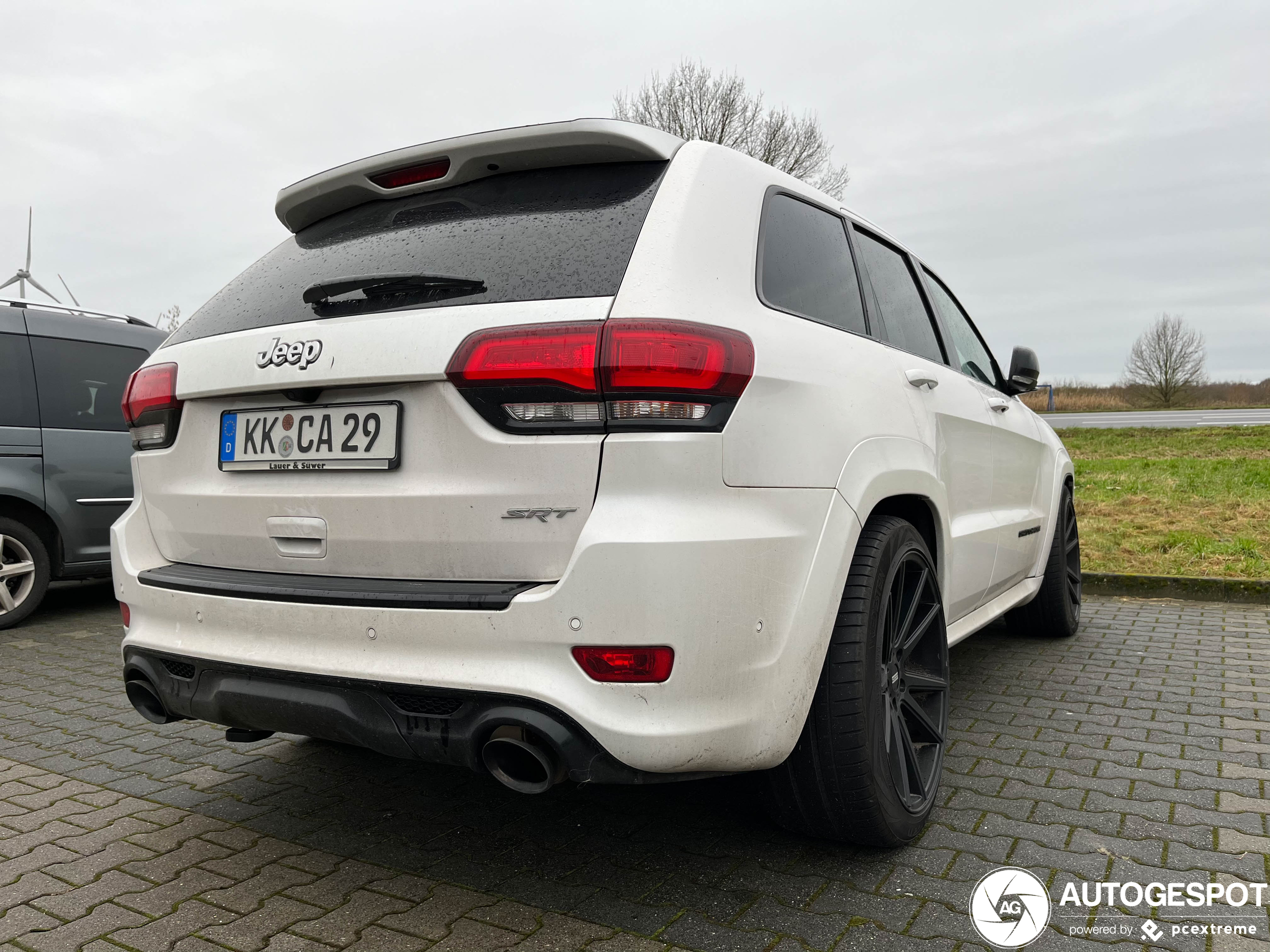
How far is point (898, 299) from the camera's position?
11.5ft

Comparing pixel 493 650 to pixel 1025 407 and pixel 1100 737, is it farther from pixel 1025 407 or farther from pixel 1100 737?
pixel 1025 407

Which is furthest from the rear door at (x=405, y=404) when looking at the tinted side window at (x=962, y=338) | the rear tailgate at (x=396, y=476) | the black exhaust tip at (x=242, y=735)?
the tinted side window at (x=962, y=338)

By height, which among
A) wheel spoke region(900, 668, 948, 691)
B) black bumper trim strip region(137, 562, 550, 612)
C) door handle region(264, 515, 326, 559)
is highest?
door handle region(264, 515, 326, 559)

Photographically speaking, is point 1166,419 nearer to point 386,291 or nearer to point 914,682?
point 914,682

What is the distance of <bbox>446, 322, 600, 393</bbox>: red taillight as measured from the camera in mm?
2018

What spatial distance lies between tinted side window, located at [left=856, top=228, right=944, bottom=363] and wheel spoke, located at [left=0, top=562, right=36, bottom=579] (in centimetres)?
542

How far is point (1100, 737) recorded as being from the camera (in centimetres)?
365

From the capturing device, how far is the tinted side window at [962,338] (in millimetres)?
4055

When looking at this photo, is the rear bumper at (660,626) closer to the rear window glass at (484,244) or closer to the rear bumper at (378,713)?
the rear bumper at (378,713)

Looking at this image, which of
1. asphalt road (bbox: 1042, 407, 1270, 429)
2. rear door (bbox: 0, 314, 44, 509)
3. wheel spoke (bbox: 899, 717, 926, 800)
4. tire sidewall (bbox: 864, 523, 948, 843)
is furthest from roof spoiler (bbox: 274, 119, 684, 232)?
asphalt road (bbox: 1042, 407, 1270, 429)

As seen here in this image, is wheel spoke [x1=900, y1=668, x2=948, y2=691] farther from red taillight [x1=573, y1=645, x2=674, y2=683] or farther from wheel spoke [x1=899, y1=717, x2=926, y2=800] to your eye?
red taillight [x1=573, y1=645, x2=674, y2=683]

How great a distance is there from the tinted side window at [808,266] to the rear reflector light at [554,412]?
1.93 ft

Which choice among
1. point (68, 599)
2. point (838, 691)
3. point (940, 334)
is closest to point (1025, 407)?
point (940, 334)

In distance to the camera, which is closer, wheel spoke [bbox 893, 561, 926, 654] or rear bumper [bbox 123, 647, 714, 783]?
rear bumper [bbox 123, 647, 714, 783]
